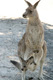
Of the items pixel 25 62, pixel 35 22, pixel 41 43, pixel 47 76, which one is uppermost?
pixel 35 22

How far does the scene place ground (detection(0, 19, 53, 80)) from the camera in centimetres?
544

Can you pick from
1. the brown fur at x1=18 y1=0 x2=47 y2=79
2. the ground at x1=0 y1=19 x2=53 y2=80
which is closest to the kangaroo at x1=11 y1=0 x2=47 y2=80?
the brown fur at x1=18 y1=0 x2=47 y2=79

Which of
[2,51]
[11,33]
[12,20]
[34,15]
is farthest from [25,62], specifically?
[12,20]

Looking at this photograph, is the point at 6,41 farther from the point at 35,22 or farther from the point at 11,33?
the point at 35,22

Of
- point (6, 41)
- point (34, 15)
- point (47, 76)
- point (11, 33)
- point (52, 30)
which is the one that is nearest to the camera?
point (34, 15)

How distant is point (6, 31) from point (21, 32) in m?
0.47

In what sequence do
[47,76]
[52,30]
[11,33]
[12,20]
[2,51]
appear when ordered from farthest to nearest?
[12,20]
[52,30]
[11,33]
[2,51]
[47,76]

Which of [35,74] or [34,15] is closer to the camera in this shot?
[34,15]

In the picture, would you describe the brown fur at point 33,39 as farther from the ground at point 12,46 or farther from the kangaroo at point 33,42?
the ground at point 12,46

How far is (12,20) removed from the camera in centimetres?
977

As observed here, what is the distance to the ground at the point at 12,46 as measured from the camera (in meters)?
5.44

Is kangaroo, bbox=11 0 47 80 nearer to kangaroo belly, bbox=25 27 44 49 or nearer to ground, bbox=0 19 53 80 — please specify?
kangaroo belly, bbox=25 27 44 49

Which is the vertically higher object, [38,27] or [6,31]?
[38,27]

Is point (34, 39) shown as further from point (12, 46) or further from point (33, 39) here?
point (12, 46)
